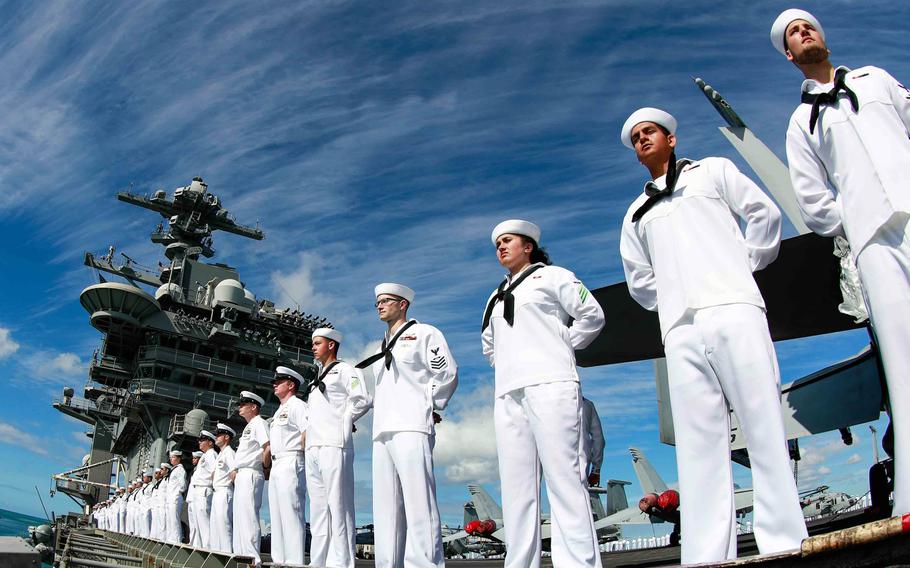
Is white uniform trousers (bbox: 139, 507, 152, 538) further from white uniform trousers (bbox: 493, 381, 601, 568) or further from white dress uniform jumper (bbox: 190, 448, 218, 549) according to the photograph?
white uniform trousers (bbox: 493, 381, 601, 568)

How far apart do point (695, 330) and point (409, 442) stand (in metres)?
2.37

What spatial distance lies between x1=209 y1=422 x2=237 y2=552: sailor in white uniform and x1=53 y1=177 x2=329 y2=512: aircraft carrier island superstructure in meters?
19.1

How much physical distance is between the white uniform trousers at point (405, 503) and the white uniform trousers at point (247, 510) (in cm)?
349

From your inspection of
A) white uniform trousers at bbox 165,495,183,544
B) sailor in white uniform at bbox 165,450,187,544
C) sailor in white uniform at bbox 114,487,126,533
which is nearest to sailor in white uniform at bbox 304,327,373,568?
sailor in white uniform at bbox 165,450,187,544

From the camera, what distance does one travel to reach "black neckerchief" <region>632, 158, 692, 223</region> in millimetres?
3111

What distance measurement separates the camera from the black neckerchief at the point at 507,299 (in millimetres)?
3826

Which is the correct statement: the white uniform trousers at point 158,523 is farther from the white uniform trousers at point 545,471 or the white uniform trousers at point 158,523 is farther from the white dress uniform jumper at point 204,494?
the white uniform trousers at point 545,471


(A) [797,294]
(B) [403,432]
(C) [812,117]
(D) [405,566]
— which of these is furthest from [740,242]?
(A) [797,294]

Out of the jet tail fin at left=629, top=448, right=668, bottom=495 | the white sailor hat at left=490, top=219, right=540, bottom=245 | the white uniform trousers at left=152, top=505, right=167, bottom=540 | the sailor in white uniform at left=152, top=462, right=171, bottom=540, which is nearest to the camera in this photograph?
the white sailor hat at left=490, top=219, right=540, bottom=245

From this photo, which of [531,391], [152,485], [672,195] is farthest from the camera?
[152,485]

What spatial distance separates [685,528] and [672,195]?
1462 millimetres

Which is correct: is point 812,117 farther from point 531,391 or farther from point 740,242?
point 531,391

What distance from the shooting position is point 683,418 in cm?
269

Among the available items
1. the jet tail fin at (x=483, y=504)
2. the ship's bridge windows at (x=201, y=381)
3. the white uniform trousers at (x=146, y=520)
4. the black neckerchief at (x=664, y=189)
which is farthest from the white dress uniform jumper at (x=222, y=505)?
the jet tail fin at (x=483, y=504)
